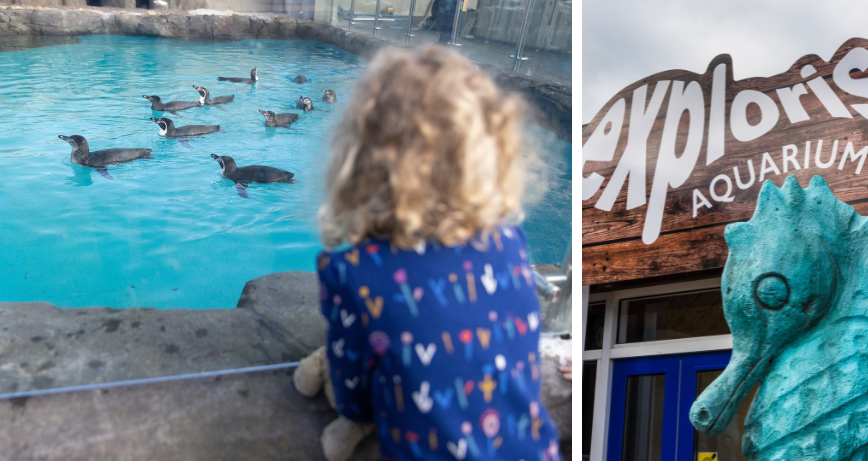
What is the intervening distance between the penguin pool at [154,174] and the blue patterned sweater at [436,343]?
0.26 metres

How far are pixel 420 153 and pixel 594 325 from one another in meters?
1.94

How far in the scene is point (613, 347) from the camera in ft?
8.40

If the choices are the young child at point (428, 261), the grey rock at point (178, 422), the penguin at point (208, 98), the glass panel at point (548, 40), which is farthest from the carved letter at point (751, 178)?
the penguin at point (208, 98)

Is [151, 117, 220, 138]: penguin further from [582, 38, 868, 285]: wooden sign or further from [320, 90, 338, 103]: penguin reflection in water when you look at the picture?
[582, 38, 868, 285]: wooden sign

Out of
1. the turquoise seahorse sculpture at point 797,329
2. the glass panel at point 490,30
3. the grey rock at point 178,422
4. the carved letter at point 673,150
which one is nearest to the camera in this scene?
the grey rock at point 178,422

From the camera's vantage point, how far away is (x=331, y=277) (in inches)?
36.4

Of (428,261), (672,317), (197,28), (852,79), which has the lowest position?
(672,317)

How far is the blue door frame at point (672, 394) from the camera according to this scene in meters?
2.38

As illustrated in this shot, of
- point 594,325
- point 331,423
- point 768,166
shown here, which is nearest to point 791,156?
point 768,166

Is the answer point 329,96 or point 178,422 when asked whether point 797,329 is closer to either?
point 329,96

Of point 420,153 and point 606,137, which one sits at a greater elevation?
point 606,137

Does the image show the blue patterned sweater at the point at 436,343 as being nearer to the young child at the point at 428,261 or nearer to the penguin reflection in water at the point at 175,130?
the young child at the point at 428,261

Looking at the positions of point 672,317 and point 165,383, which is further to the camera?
point 672,317

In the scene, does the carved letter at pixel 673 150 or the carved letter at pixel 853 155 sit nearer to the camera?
the carved letter at pixel 853 155
